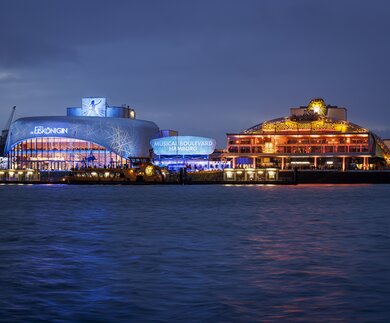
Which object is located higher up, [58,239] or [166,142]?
[166,142]

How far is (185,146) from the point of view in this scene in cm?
17825

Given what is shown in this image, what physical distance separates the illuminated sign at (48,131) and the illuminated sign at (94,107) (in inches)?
724

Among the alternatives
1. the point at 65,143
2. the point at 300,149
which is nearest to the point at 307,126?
the point at 300,149

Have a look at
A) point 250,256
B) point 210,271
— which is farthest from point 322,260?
point 210,271

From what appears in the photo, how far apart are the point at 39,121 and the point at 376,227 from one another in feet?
488

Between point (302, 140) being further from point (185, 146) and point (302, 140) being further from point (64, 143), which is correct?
point (64, 143)

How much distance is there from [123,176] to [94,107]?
7441 centimetres

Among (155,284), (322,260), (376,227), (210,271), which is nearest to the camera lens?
(155,284)

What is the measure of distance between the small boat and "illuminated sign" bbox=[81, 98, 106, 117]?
2607 inches

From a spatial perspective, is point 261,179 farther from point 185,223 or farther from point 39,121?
point 185,223

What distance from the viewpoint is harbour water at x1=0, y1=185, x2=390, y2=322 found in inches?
669

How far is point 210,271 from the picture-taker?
22.6 m

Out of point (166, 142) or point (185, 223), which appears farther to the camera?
point (166, 142)

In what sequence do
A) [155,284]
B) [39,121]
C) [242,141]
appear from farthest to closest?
[39,121] < [242,141] < [155,284]
